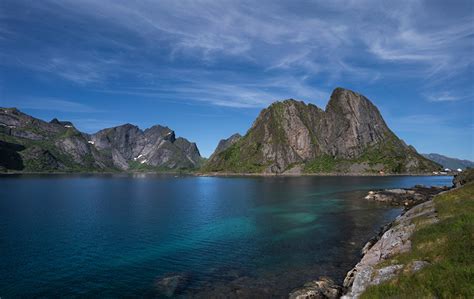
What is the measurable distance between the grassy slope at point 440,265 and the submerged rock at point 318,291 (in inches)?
284

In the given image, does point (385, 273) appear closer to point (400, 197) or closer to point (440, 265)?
point (440, 265)

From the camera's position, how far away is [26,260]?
4753 centimetres

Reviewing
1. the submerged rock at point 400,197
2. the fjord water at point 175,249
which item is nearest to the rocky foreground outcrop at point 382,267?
the fjord water at point 175,249

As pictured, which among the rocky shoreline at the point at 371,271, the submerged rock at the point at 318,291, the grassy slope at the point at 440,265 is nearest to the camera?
the grassy slope at the point at 440,265

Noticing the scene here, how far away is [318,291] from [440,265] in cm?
1307

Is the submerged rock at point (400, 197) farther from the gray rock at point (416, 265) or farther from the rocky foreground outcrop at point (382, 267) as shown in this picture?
the gray rock at point (416, 265)

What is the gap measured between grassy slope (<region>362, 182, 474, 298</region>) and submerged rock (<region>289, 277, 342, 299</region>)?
720 cm

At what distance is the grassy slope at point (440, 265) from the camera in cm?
2072

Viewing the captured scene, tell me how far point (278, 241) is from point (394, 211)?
54052 millimetres

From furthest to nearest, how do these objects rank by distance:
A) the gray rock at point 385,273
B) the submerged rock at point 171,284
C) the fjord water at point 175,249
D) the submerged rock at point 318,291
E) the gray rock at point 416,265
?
the fjord water at point 175,249
the submerged rock at point 171,284
the submerged rock at point 318,291
the gray rock at point 385,273
the gray rock at point 416,265

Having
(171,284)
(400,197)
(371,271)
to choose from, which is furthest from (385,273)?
(400,197)

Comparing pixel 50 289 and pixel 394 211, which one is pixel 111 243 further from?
pixel 394 211

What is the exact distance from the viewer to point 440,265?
25.0 meters

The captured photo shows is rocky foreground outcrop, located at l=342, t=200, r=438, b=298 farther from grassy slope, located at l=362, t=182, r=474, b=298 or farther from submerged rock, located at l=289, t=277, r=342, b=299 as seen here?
grassy slope, located at l=362, t=182, r=474, b=298
